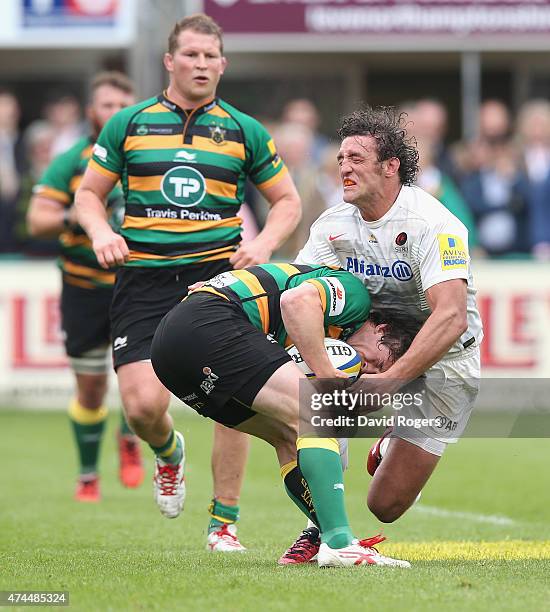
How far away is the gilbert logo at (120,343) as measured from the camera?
7.95 metres

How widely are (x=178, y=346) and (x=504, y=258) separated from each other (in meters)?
9.57

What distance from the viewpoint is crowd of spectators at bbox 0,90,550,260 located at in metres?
15.3

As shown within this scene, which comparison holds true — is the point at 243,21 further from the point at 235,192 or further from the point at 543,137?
the point at 235,192

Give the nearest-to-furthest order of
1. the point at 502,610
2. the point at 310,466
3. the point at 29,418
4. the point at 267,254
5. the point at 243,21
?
the point at 502,610 → the point at 310,466 → the point at 267,254 → the point at 29,418 → the point at 243,21

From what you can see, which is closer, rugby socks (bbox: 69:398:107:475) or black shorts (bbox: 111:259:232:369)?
black shorts (bbox: 111:259:232:369)

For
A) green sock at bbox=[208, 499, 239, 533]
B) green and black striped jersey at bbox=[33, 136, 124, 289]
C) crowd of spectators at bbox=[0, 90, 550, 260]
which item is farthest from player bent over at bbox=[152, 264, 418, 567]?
crowd of spectators at bbox=[0, 90, 550, 260]

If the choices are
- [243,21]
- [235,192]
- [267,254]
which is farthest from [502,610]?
[243,21]

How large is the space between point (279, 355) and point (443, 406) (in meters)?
1.34

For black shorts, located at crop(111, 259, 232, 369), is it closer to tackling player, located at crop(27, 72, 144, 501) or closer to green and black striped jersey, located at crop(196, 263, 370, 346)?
green and black striped jersey, located at crop(196, 263, 370, 346)

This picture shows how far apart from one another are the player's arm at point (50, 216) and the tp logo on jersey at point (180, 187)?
235cm

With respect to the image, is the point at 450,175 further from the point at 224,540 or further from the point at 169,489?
the point at 224,540

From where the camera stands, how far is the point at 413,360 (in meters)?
6.31

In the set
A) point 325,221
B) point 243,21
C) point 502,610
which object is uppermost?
point 243,21

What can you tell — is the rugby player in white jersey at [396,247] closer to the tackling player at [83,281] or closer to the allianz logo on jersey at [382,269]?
the allianz logo on jersey at [382,269]
